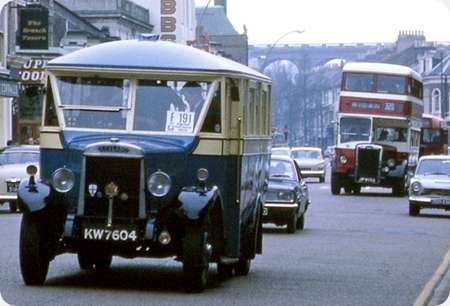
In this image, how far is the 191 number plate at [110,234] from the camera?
613 inches

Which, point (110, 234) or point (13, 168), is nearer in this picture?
point (110, 234)

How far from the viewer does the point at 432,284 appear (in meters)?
18.2

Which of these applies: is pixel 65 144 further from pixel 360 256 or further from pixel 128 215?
pixel 360 256

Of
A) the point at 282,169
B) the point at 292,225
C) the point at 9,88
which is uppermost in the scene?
the point at 9,88

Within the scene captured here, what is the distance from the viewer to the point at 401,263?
22.1 meters

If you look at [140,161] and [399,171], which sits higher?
[140,161]

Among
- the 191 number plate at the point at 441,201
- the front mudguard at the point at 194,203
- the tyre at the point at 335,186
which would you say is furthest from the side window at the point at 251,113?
the tyre at the point at 335,186

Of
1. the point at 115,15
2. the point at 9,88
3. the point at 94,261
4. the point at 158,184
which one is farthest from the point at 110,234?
the point at 115,15

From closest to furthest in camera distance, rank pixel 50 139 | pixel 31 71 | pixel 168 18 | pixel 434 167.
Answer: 1. pixel 50 139
2. pixel 434 167
3. pixel 31 71
4. pixel 168 18

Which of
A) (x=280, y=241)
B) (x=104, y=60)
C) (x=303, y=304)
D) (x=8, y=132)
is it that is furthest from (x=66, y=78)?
(x=8, y=132)

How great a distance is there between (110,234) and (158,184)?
0.72 metres

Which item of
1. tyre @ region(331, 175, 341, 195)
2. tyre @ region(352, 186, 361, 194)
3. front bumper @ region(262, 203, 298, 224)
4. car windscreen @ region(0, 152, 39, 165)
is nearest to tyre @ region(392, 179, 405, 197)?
tyre @ region(352, 186, 361, 194)

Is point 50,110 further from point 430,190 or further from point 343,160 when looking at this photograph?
point 343,160

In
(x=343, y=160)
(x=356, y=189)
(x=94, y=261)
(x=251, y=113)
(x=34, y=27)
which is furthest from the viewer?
(x=356, y=189)
